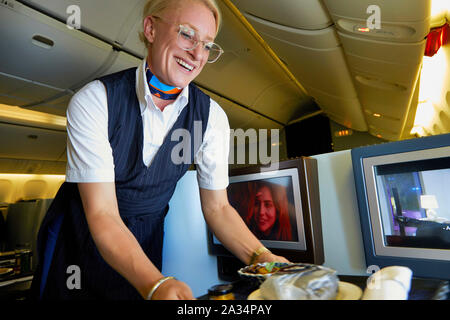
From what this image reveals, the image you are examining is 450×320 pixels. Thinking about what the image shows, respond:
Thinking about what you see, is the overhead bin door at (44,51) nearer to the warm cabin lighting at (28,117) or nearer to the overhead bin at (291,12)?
the warm cabin lighting at (28,117)

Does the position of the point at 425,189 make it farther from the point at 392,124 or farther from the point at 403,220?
the point at 392,124

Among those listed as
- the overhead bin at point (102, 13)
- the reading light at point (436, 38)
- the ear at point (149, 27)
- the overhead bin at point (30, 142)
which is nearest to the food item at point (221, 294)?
the ear at point (149, 27)

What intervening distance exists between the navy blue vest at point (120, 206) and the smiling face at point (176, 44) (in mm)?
173

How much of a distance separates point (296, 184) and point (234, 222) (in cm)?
28

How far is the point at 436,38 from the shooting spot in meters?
3.07

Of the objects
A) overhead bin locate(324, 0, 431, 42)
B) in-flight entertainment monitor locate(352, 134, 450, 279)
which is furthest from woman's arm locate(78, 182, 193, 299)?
overhead bin locate(324, 0, 431, 42)

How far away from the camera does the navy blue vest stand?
3.44 ft

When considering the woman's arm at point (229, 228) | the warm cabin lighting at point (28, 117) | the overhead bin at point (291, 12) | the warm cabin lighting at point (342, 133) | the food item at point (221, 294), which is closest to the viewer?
the food item at point (221, 294)

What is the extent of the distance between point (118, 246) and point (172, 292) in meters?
0.24

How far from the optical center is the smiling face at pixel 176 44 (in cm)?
100

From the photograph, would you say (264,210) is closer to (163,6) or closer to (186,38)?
(186,38)

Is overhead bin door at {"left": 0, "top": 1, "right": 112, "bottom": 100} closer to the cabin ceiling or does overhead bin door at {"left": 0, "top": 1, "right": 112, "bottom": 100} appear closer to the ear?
the cabin ceiling

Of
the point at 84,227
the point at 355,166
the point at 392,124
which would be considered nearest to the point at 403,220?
the point at 355,166

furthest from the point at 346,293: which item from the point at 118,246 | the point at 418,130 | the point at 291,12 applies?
the point at 418,130
